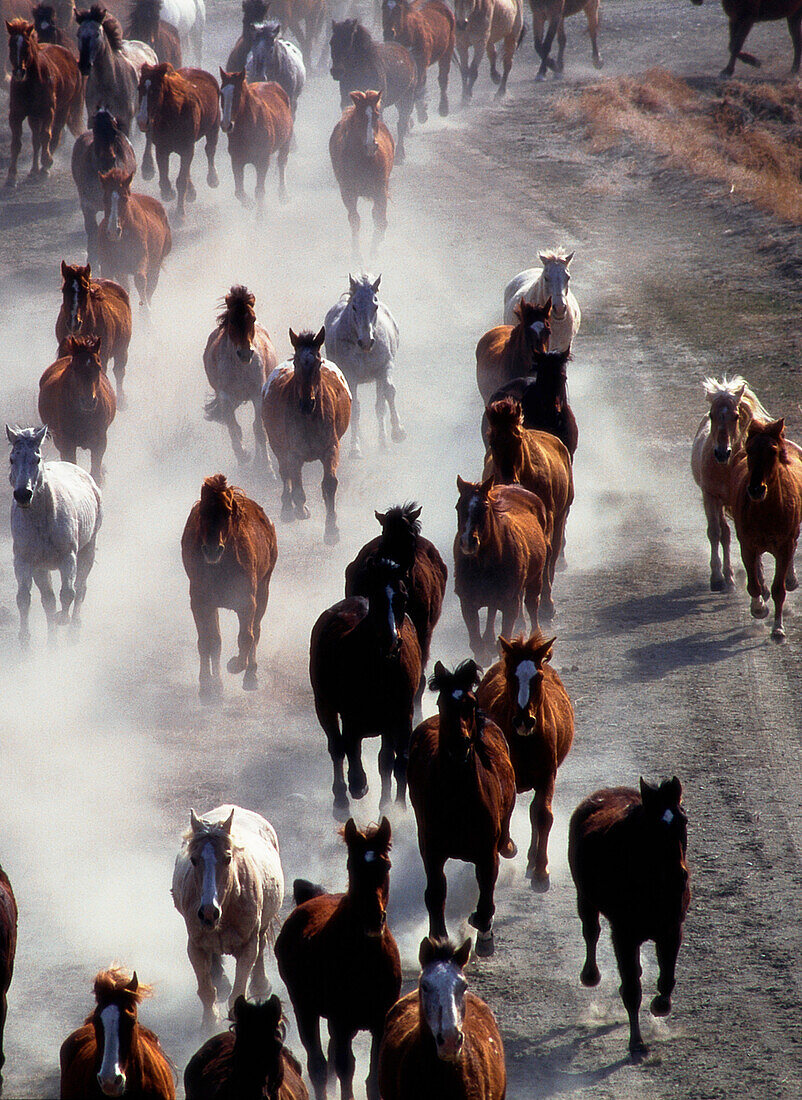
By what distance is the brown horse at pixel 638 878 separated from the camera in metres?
6.55

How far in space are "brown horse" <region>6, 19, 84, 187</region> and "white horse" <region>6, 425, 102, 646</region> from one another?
41.2 feet

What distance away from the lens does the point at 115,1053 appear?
5.48 meters

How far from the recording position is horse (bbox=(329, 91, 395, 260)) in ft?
66.4

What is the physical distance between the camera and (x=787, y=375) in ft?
55.4

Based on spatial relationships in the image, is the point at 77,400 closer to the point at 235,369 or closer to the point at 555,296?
the point at 235,369

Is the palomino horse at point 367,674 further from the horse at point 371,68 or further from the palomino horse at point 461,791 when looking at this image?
the horse at point 371,68

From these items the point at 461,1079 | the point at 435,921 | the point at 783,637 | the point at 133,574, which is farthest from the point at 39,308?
the point at 461,1079

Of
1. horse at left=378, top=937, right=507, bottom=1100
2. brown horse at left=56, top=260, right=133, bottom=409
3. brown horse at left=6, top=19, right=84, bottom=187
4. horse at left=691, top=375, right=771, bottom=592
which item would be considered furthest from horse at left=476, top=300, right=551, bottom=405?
brown horse at left=6, top=19, right=84, bottom=187

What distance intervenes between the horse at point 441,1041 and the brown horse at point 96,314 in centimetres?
1038

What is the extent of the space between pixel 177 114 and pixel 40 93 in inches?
112

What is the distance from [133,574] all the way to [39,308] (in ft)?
25.5

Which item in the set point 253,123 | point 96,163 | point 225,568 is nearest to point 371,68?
point 253,123

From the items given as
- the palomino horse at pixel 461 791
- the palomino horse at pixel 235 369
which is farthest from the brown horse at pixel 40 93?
the palomino horse at pixel 461 791

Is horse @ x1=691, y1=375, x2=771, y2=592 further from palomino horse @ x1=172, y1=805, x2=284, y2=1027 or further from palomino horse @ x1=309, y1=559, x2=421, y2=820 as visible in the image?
palomino horse @ x1=172, y1=805, x2=284, y2=1027
